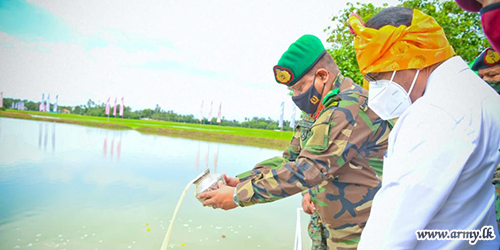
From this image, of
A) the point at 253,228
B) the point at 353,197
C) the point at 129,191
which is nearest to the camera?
the point at 353,197

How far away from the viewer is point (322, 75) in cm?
194

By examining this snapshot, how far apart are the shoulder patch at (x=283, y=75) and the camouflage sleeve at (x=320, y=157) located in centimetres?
53

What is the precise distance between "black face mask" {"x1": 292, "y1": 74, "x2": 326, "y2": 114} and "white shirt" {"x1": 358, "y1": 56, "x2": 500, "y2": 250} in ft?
3.70

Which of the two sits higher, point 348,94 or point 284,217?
point 348,94

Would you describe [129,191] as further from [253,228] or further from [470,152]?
[470,152]

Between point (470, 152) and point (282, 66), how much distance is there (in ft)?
4.48

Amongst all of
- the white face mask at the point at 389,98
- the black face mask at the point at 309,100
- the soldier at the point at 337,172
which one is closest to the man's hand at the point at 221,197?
the soldier at the point at 337,172

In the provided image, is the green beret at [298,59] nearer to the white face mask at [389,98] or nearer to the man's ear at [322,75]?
the man's ear at [322,75]

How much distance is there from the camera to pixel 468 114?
0.72 meters

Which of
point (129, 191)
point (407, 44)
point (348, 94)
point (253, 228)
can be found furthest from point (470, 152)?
point (129, 191)

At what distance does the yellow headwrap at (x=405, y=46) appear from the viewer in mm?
1038

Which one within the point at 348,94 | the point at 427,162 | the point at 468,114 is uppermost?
the point at 348,94

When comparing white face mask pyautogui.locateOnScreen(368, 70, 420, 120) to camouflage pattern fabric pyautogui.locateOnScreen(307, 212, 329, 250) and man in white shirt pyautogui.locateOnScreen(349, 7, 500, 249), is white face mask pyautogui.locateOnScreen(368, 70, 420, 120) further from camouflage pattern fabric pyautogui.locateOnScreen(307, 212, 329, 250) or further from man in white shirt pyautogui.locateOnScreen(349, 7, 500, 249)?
camouflage pattern fabric pyautogui.locateOnScreen(307, 212, 329, 250)

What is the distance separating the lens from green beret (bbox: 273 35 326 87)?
1.91 metres
